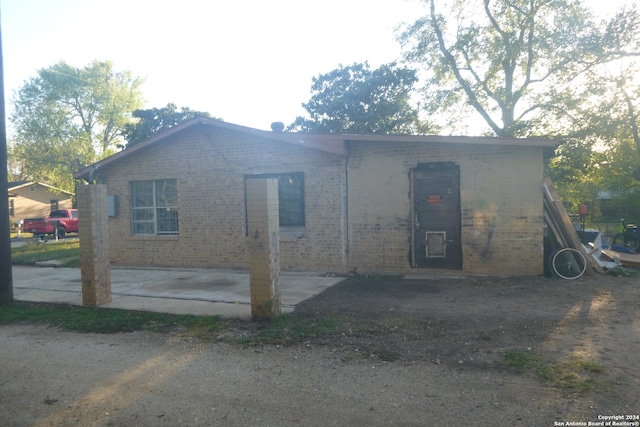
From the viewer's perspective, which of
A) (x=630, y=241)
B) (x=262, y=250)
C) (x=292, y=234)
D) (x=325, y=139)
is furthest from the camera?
(x=630, y=241)

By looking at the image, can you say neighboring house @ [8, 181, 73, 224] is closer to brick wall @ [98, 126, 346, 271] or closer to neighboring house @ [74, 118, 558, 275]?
brick wall @ [98, 126, 346, 271]

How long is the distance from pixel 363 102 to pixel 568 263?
66.0ft

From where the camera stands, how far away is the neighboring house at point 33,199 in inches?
1437

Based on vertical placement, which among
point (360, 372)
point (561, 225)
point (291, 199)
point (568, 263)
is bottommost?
point (360, 372)

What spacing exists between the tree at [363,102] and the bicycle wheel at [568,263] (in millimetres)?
17273

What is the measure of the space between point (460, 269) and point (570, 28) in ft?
52.2

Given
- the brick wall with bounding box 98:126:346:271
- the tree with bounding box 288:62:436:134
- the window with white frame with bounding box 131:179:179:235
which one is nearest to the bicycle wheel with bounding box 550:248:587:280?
the brick wall with bounding box 98:126:346:271

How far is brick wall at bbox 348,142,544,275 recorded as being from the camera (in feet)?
28.1

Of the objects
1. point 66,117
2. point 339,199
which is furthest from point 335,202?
point 66,117

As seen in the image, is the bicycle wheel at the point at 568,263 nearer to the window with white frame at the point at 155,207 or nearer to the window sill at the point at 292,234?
the window sill at the point at 292,234

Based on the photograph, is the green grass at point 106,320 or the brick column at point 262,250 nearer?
the green grass at point 106,320

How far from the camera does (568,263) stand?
845cm

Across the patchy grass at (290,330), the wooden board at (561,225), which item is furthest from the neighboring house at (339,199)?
the patchy grass at (290,330)

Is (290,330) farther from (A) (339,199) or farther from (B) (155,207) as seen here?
(B) (155,207)
